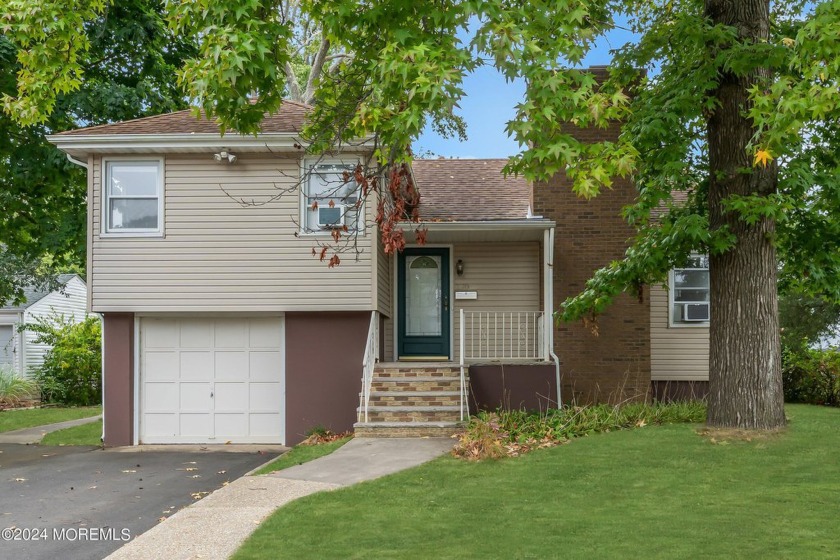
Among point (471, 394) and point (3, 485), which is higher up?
point (471, 394)

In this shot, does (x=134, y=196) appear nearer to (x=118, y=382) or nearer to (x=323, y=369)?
(x=118, y=382)

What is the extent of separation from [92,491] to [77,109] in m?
9.51

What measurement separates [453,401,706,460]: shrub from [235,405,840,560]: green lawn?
1.33ft

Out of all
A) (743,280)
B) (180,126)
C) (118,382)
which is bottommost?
(118,382)

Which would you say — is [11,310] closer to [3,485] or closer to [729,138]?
[3,485]

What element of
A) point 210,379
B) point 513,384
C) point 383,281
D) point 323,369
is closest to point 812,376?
point 513,384

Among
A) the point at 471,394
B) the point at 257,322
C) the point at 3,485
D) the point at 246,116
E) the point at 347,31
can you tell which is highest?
the point at 347,31

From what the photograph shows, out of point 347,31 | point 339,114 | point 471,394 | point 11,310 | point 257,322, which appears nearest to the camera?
point 347,31

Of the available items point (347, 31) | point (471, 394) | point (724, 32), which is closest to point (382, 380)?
point (471, 394)

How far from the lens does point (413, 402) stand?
1305 cm

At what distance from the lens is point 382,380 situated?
13461mm

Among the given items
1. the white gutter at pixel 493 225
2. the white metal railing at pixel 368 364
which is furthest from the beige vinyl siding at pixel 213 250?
the white gutter at pixel 493 225

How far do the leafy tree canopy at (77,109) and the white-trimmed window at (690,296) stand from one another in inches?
450

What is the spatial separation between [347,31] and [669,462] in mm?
6089
